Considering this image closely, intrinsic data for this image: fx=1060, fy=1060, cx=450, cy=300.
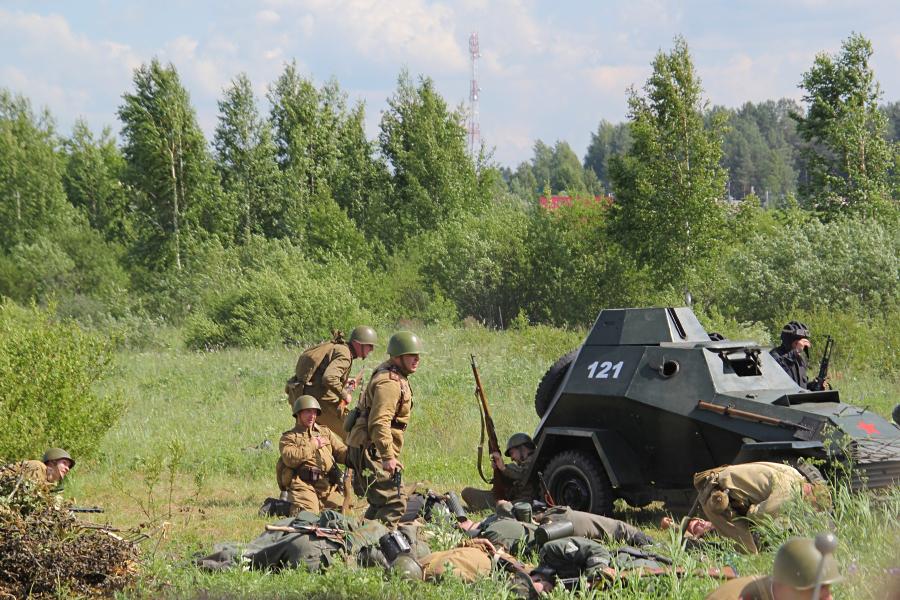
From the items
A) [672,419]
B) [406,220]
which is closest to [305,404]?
[672,419]

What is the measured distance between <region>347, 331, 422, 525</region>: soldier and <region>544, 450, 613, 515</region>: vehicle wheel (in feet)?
5.33

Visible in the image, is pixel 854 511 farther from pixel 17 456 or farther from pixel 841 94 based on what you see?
pixel 841 94

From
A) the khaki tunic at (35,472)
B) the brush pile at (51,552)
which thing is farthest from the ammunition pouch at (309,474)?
the brush pile at (51,552)

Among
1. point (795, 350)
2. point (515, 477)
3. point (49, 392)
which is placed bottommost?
point (515, 477)

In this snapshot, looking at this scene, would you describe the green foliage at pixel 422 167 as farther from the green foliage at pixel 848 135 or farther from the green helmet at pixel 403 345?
the green helmet at pixel 403 345

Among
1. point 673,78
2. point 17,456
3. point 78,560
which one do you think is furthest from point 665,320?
point 673,78

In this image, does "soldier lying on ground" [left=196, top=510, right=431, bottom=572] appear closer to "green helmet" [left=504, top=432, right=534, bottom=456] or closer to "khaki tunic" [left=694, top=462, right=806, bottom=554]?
"khaki tunic" [left=694, top=462, right=806, bottom=554]

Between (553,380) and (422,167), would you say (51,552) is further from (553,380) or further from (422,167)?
(422,167)

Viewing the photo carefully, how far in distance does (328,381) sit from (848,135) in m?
25.1

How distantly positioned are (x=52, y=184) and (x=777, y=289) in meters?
35.8

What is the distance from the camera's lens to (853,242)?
2622 cm

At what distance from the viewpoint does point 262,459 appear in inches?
520

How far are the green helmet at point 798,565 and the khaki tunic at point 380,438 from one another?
5172mm

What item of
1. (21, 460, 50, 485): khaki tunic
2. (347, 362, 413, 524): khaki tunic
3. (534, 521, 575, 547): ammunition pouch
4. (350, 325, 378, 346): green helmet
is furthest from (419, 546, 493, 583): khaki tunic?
(350, 325, 378, 346): green helmet
